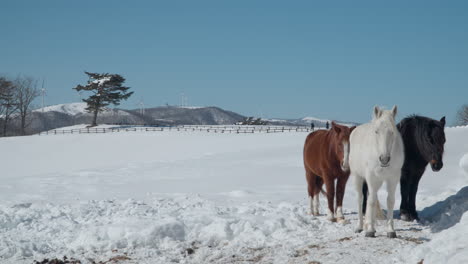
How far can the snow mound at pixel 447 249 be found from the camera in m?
4.40

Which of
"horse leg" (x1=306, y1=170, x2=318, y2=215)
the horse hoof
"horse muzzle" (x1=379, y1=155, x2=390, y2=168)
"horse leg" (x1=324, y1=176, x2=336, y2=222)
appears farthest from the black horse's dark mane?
"horse leg" (x1=306, y1=170, x2=318, y2=215)

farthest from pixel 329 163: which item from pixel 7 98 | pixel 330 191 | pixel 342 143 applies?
pixel 7 98

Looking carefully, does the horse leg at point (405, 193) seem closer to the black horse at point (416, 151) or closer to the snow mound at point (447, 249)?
the black horse at point (416, 151)

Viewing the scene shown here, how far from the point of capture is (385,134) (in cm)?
588

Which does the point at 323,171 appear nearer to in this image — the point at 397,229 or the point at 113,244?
the point at 397,229

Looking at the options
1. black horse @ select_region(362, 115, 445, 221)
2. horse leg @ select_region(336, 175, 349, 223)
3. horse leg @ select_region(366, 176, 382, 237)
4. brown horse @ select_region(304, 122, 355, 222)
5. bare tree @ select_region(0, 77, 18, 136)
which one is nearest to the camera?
horse leg @ select_region(366, 176, 382, 237)

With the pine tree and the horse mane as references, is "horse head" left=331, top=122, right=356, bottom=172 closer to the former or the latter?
the horse mane

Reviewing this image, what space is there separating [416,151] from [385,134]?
2.08 metres

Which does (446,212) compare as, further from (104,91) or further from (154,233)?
(104,91)

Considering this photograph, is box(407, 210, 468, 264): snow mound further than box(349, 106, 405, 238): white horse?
No

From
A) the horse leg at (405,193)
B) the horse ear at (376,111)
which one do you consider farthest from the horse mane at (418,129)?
the horse ear at (376,111)

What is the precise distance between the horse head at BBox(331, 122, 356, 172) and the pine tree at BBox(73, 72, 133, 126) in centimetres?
6525

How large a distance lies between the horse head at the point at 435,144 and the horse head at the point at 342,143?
4.20ft

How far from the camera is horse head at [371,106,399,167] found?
588 cm
